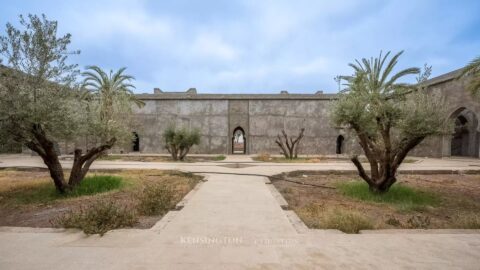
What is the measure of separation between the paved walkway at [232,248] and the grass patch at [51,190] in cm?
431

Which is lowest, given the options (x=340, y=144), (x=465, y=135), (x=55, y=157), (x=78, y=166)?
(x=78, y=166)

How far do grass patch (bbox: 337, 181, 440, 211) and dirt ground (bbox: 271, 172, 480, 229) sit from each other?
10.1 inches

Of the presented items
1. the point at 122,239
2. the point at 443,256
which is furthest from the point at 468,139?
the point at 122,239

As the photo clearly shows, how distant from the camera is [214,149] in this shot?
32594mm

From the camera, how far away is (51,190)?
31.7 feet

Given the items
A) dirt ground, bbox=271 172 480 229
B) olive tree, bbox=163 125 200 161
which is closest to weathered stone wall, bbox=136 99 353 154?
olive tree, bbox=163 125 200 161

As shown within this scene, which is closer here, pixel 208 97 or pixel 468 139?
pixel 468 139

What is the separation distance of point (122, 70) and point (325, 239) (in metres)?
24.1

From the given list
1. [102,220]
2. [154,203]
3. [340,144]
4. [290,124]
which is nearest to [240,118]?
[290,124]

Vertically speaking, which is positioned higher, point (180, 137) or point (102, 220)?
point (180, 137)

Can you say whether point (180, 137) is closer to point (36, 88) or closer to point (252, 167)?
point (252, 167)

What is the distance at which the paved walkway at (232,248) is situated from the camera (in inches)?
144

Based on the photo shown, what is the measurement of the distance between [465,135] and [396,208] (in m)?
26.9

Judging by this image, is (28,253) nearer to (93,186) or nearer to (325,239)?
(325,239)
